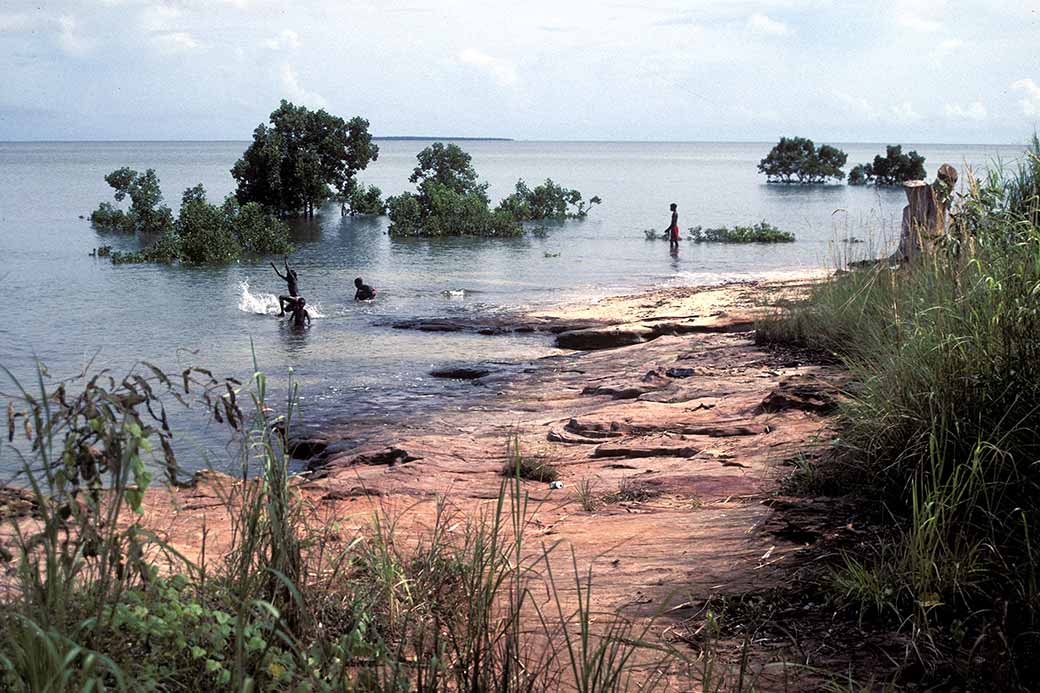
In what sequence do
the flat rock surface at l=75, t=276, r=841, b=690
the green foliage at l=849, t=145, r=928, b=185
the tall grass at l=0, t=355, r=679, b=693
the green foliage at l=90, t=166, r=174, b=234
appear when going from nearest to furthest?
the tall grass at l=0, t=355, r=679, b=693, the flat rock surface at l=75, t=276, r=841, b=690, the green foliage at l=90, t=166, r=174, b=234, the green foliage at l=849, t=145, r=928, b=185

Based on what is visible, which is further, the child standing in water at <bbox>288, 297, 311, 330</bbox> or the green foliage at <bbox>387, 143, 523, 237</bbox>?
the green foliage at <bbox>387, 143, 523, 237</bbox>

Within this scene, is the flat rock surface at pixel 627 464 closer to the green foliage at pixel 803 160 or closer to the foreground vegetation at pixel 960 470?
the foreground vegetation at pixel 960 470

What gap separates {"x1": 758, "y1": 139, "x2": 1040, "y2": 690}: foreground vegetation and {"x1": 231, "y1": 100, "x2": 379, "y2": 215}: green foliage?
138 feet

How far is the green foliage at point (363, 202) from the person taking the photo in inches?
2107

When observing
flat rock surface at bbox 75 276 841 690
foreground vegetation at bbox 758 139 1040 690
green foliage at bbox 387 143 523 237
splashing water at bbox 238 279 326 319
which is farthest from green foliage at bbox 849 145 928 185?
foreground vegetation at bbox 758 139 1040 690

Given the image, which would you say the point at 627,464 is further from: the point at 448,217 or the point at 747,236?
the point at 448,217

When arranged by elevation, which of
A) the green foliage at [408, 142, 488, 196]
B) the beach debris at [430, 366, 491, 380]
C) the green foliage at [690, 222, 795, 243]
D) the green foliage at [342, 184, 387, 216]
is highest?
the green foliage at [408, 142, 488, 196]

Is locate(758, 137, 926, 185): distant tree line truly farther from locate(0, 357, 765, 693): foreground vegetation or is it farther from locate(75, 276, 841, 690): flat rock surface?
locate(0, 357, 765, 693): foreground vegetation

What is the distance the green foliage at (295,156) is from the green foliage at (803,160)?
53607mm

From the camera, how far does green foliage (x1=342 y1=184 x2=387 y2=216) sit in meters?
53.5

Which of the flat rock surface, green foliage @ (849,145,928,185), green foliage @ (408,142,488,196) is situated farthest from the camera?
green foliage @ (849,145,928,185)

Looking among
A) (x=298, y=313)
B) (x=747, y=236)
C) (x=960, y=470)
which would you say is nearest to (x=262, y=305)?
(x=298, y=313)

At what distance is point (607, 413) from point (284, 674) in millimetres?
7215

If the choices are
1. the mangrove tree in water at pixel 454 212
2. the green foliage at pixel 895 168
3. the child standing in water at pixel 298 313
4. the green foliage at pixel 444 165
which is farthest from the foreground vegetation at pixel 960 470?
the green foliage at pixel 895 168
